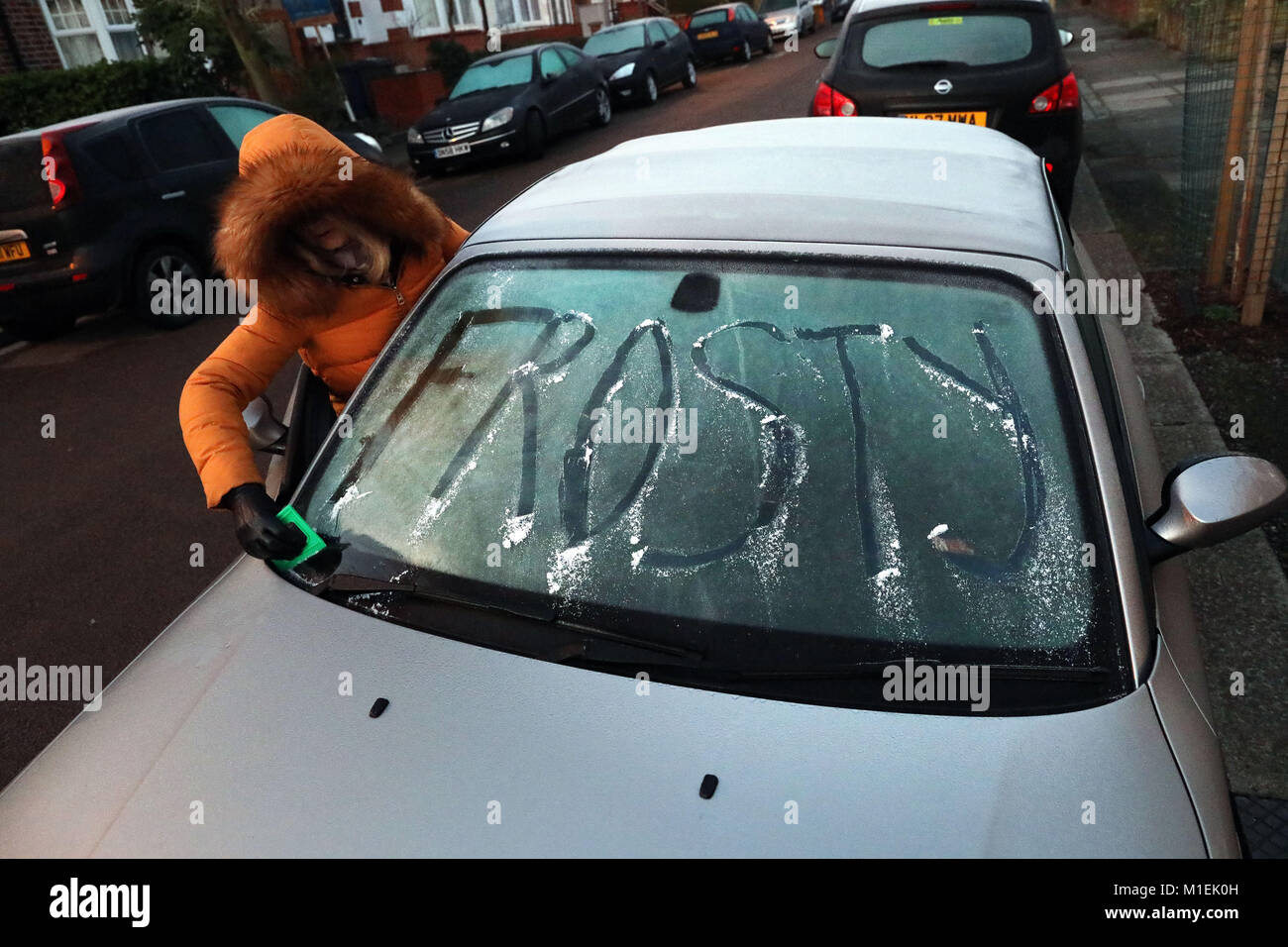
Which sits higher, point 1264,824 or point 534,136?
point 534,136

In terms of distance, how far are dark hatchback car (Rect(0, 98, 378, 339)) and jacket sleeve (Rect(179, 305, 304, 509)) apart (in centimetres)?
511

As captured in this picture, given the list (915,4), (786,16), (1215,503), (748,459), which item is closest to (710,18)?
(786,16)

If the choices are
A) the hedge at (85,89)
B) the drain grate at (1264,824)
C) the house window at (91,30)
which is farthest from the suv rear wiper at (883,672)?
the house window at (91,30)

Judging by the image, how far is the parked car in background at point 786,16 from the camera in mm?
26438

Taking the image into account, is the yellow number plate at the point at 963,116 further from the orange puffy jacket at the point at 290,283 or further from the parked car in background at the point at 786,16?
the parked car in background at the point at 786,16

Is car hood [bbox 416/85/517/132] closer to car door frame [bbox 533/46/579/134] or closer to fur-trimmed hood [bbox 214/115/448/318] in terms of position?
car door frame [bbox 533/46/579/134]

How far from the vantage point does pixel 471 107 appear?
13.1 metres

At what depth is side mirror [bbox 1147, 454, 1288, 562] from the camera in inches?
68.0

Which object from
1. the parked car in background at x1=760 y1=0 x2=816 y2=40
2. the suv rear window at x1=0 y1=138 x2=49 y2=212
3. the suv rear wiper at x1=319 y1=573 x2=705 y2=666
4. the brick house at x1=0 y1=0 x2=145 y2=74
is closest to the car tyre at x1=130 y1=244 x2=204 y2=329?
the suv rear window at x1=0 y1=138 x2=49 y2=212

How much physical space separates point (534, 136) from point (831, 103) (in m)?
7.73

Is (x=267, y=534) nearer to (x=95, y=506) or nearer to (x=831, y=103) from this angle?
(x=95, y=506)

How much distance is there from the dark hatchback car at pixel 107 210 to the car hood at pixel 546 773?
6312 millimetres

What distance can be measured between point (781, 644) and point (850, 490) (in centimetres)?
34
